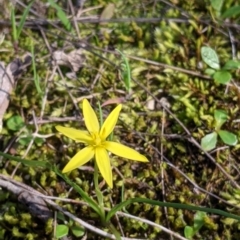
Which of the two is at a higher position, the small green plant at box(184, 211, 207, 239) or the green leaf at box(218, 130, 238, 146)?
the green leaf at box(218, 130, 238, 146)

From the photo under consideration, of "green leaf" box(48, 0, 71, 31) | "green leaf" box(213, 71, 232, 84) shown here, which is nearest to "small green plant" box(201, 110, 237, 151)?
"green leaf" box(213, 71, 232, 84)

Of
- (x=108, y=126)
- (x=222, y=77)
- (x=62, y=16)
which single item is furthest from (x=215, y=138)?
(x=62, y=16)

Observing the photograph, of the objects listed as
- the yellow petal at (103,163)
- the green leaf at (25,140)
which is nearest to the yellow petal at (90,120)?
the yellow petal at (103,163)

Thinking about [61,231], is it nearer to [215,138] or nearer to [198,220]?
[198,220]

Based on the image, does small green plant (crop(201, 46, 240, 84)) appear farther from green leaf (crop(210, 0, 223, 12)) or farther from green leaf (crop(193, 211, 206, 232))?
green leaf (crop(193, 211, 206, 232))

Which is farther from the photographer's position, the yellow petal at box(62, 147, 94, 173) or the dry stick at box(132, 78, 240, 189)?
the dry stick at box(132, 78, 240, 189)

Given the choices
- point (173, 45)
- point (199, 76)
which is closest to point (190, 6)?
point (173, 45)
